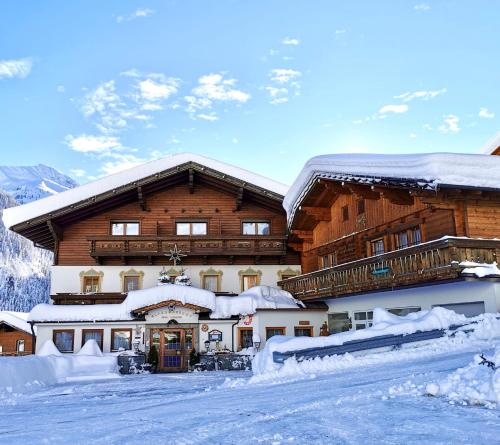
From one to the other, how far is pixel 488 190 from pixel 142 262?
1641 cm

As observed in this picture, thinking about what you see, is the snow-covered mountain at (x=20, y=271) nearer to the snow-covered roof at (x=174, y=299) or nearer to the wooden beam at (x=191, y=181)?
the wooden beam at (x=191, y=181)

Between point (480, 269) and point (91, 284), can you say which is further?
point (91, 284)

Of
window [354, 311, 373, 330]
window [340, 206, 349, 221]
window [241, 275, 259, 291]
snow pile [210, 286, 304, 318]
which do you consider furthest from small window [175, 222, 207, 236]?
window [354, 311, 373, 330]

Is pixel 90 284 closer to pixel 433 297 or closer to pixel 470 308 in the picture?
pixel 433 297

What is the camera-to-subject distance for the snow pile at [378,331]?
10.6 m

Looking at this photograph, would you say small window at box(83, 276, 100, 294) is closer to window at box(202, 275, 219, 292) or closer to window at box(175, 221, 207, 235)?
window at box(175, 221, 207, 235)

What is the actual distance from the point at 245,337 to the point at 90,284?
8340 millimetres

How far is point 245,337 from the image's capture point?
21.3m

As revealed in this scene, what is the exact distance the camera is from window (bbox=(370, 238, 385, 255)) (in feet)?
57.7

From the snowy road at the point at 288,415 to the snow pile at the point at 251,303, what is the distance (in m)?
10.6

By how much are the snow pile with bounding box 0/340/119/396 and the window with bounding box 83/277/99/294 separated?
432cm

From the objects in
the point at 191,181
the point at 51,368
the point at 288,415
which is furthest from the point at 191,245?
the point at 288,415

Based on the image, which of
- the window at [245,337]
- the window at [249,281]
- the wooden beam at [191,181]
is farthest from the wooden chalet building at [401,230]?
the wooden beam at [191,181]

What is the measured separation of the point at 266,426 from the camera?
5.98 metres
